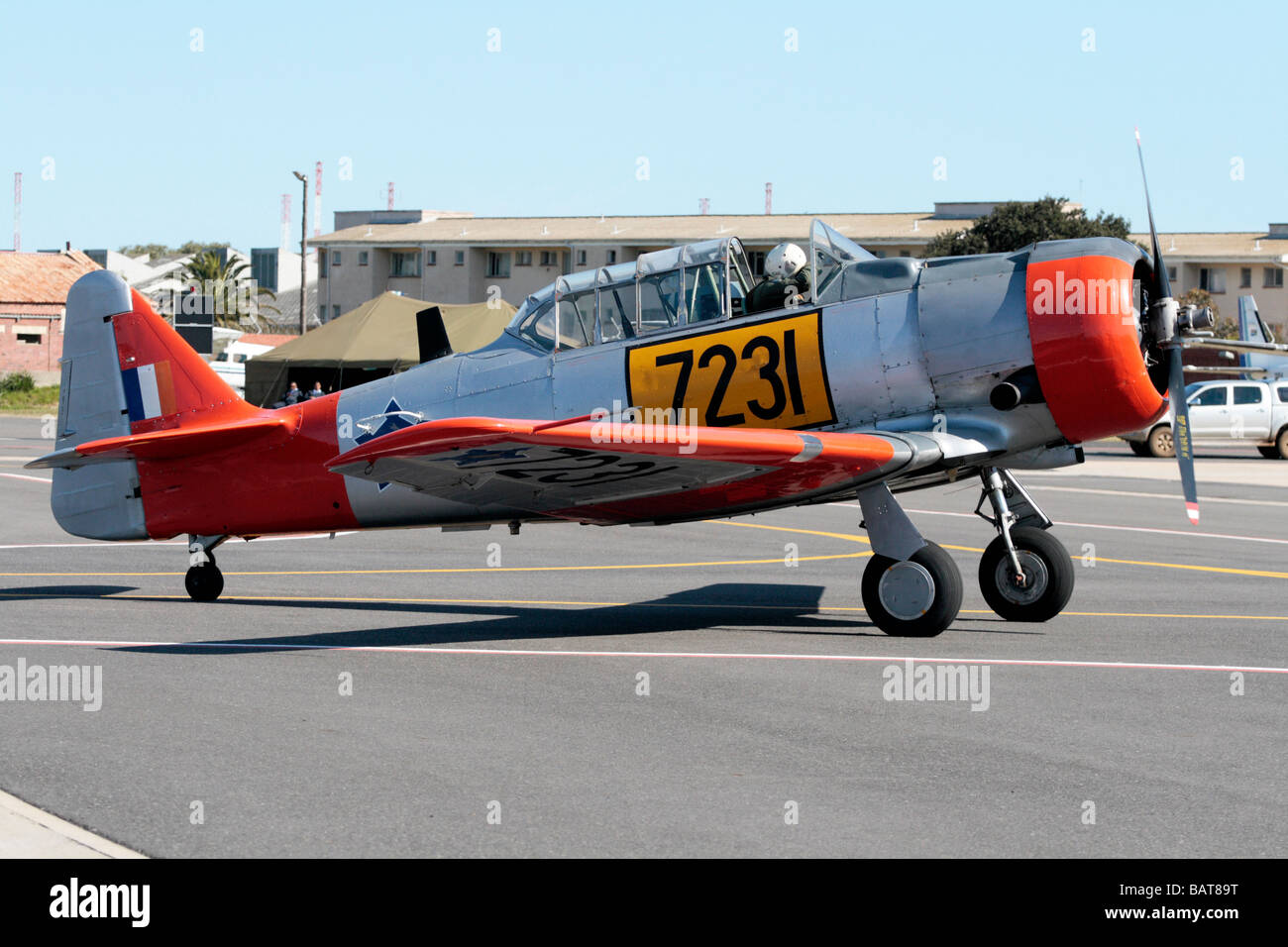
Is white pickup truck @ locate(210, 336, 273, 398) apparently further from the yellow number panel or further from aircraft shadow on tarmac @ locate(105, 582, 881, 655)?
the yellow number panel

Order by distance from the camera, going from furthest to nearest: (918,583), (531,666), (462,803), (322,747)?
(918,583) → (531,666) → (322,747) → (462,803)

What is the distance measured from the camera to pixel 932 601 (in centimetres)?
997

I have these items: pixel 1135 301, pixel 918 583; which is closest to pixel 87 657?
pixel 918 583

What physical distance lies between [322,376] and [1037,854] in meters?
37.6

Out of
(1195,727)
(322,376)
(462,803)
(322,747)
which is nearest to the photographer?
(462,803)

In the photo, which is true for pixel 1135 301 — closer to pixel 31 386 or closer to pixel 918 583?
pixel 918 583

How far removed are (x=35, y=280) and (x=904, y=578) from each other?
7295 centimetres

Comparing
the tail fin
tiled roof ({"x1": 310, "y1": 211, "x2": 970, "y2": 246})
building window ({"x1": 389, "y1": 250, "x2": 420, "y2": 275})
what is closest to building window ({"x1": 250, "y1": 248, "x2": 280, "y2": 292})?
tiled roof ({"x1": 310, "y1": 211, "x2": 970, "y2": 246})

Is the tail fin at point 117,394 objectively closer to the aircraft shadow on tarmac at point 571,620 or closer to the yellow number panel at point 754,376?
the aircraft shadow on tarmac at point 571,620

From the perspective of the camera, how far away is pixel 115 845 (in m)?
5.25

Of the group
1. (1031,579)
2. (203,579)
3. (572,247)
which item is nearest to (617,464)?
(1031,579)

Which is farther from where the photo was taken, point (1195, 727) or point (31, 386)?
point (31, 386)

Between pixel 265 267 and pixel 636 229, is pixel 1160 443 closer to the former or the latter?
pixel 636 229

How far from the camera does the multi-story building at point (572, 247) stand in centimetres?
6844
